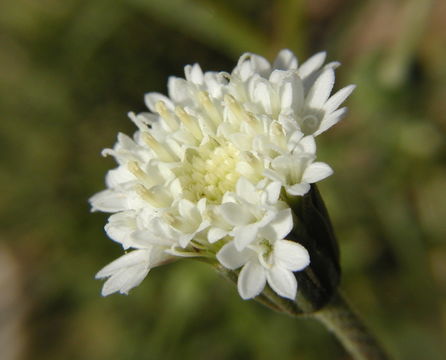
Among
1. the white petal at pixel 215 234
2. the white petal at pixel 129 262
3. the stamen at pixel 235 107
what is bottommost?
the white petal at pixel 215 234

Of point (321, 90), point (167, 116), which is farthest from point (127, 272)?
point (321, 90)

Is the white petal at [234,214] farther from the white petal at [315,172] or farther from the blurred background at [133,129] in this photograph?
the blurred background at [133,129]

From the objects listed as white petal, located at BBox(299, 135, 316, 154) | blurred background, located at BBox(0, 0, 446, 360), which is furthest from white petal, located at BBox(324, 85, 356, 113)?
blurred background, located at BBox(0, 0, 446, 360)

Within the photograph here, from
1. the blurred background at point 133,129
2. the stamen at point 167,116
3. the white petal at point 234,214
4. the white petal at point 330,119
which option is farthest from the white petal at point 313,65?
the blurred background at point 133,129

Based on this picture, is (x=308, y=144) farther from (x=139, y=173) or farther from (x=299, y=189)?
(x=139, y=173)

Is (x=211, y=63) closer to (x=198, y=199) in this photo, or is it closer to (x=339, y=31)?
(x=339, y=31)

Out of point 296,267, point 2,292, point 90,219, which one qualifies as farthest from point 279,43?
point 2,292

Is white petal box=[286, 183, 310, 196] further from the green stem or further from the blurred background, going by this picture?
the blurred background
